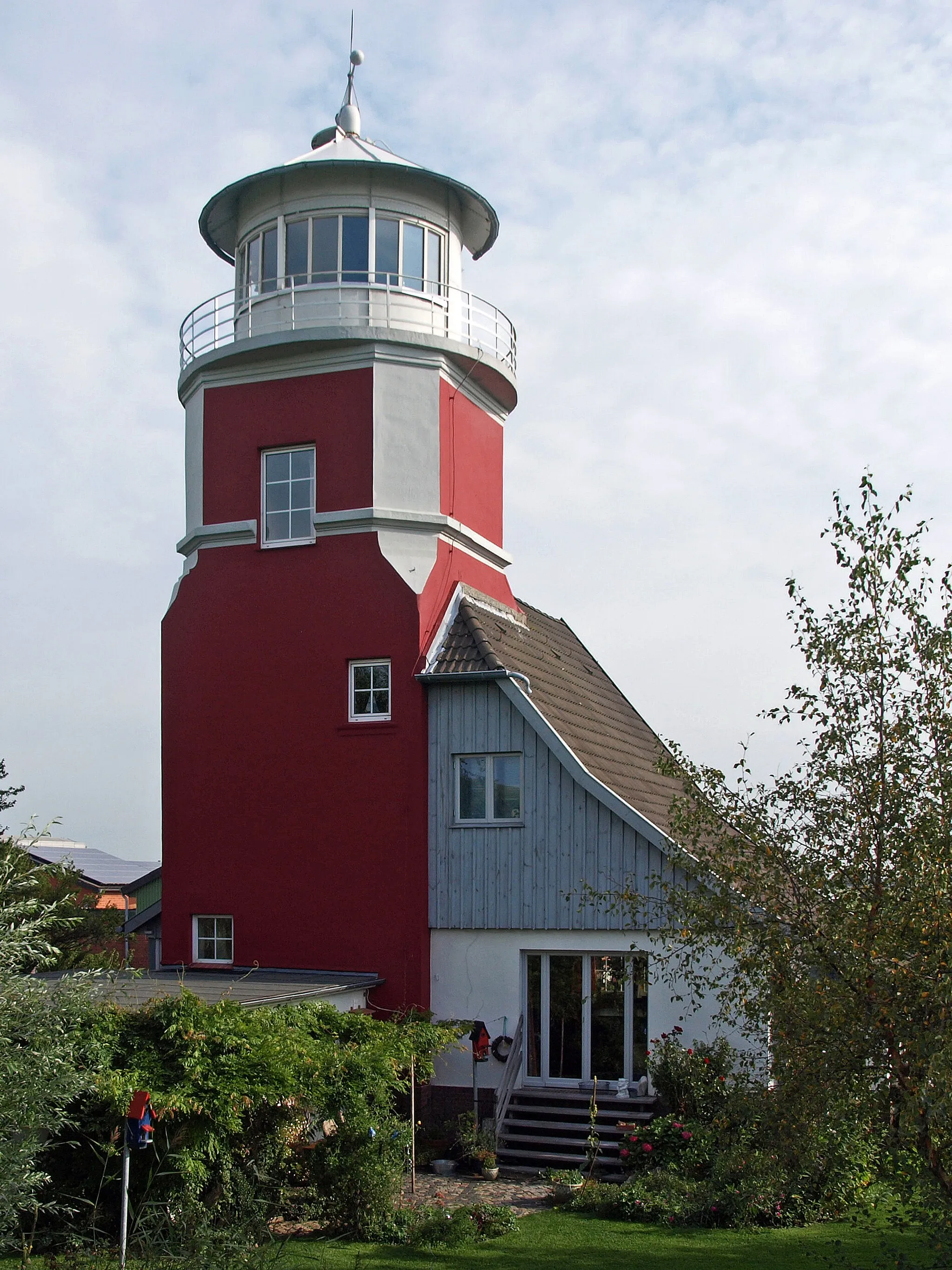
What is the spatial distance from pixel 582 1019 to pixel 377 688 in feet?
17.5

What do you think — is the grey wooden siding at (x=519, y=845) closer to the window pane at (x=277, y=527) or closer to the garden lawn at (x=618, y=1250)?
the window pane at (x=277, y=527)

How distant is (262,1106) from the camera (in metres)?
12.2

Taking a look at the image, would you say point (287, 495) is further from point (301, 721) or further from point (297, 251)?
point (297, 251)

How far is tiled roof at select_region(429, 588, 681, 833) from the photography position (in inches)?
697

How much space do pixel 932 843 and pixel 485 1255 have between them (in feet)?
21.8

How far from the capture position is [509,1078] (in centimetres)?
1619

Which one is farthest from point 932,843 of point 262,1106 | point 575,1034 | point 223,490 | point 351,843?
point 223,490

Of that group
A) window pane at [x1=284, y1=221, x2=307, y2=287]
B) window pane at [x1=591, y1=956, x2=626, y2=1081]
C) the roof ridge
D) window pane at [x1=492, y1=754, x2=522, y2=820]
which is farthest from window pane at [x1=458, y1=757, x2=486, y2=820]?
window pane at [x1=284, y1=221, x2=307, y2=287]

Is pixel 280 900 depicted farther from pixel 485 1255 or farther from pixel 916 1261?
pixel 916 1261

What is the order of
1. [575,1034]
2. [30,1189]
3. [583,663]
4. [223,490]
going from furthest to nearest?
[583,663] → [223,490] → [575,1034] → [30,1189]

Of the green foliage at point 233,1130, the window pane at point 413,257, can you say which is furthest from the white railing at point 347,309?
the green foliage at point 233,1130

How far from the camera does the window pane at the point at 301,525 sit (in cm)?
1866

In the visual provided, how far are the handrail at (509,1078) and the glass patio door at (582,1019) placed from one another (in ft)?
0.46

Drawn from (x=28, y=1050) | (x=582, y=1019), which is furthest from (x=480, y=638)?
(x=28, y=1050)
